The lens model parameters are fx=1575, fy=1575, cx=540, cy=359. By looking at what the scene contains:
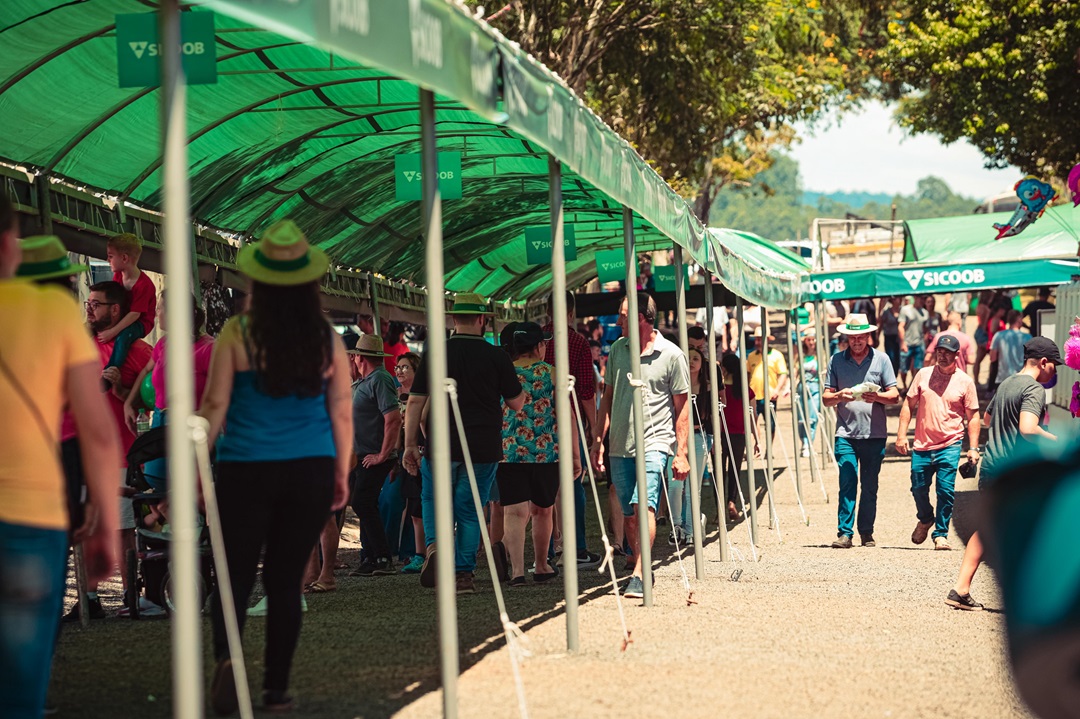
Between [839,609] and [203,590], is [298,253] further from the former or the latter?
[839,609]

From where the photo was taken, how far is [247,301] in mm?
6109

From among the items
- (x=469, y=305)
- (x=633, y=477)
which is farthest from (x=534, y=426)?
(x=469, y=305)

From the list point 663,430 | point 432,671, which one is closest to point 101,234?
point 663,430

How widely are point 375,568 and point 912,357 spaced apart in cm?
2098

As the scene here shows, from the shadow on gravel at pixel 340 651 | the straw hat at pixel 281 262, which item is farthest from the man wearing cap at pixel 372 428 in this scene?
the straw hat at pixel 281 262

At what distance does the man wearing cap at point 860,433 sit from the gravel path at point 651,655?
77.7 inches

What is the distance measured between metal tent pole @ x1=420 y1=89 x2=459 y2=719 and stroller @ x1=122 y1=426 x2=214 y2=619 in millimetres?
2911

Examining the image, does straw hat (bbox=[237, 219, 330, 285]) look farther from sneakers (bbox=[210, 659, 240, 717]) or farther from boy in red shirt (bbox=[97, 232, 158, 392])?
boy in red shirt (bbox=[97, 232, 158, 392])

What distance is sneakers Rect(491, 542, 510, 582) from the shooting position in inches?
423

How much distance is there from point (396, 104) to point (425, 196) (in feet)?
16.8

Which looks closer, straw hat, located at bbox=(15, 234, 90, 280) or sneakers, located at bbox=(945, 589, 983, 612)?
straw hat, located at bbox=(15, 234, 90, 280)

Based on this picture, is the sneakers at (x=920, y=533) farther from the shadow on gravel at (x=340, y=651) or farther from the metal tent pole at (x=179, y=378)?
the metal tent pole at (x=179, y=378)

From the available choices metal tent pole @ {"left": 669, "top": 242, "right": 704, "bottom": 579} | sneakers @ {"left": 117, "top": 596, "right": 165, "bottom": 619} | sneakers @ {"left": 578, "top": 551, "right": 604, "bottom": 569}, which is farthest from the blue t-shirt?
sneakers @ {"left": 117, "top": 596, "right": 165, "bottom": 619}

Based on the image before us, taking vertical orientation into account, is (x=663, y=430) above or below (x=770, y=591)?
above
